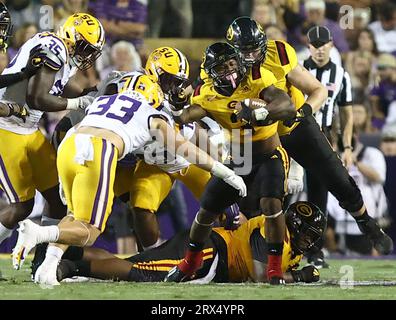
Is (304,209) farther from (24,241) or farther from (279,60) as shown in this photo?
(24,241)

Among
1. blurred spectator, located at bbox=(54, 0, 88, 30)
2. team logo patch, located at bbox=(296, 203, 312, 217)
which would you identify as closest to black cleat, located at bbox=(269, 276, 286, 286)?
team logo patch, located at bbox=(296, 203, 312, 217)

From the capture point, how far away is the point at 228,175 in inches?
270

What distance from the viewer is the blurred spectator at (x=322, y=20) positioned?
12000mm

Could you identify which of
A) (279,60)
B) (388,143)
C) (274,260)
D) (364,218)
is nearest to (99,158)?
(274,260)

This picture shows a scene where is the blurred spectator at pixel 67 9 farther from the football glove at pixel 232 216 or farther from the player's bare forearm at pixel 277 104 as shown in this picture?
the player's bare forearm at pixel 277 104

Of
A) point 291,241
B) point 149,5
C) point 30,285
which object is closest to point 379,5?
point 149,5

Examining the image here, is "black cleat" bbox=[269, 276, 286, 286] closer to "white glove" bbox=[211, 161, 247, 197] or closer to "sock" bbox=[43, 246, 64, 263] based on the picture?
"white glove" bbox=[211, 161, 247, 197]

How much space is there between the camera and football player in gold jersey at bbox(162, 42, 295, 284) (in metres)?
6.98

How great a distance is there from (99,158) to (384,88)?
6.00 metres

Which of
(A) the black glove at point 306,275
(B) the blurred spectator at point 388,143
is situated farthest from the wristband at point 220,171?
(B) the blurred spectator at point 388,143

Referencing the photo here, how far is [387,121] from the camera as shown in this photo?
11.7m

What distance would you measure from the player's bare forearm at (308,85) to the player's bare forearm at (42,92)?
1.59 meters

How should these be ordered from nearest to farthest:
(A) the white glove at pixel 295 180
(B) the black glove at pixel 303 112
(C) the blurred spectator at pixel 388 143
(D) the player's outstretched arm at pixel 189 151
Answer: (D) the player's outstretched arm at pixel 189 151, (B) the black glove at pixel 303 112, (A) the white glove at pixel 295 180, (C) the blurred spectator at pixel 388 143
